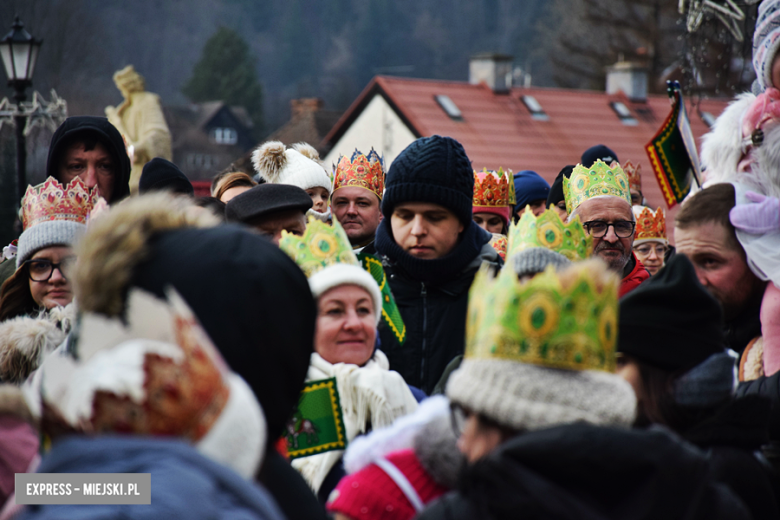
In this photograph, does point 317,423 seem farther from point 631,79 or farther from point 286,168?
point 631,79

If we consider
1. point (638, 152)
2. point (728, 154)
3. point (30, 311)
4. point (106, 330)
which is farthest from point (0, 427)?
point (638, 152)

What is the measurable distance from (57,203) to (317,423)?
205 centimetres

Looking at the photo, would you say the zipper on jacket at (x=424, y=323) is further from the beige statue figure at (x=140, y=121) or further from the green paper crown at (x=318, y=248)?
the beige statue figure at (x=140, y=121)

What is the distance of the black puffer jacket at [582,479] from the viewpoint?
176 cm

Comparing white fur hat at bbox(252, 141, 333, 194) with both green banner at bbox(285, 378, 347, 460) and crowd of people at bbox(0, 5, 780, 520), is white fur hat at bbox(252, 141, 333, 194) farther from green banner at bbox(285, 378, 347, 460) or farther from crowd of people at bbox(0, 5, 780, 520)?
green banner at bbox(285, 378, 347, 460)

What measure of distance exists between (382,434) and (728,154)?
2296mm

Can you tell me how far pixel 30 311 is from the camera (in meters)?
4.21

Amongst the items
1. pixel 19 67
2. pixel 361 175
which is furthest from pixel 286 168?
pixel 19 67

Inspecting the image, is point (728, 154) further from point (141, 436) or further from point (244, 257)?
point (141, 436)

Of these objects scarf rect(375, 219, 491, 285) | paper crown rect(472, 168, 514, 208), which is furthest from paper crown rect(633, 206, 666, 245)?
scarf rect(375, 219, 491, 285)

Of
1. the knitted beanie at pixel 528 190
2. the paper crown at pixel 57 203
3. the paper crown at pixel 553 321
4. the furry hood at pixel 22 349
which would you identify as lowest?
the furry hood at pixel 22 349

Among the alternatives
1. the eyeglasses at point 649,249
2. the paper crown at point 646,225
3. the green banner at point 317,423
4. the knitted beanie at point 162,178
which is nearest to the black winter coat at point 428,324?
the green banner at point 317,423

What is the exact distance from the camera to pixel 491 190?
6438mm

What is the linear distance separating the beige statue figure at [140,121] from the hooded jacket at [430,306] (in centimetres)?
639
